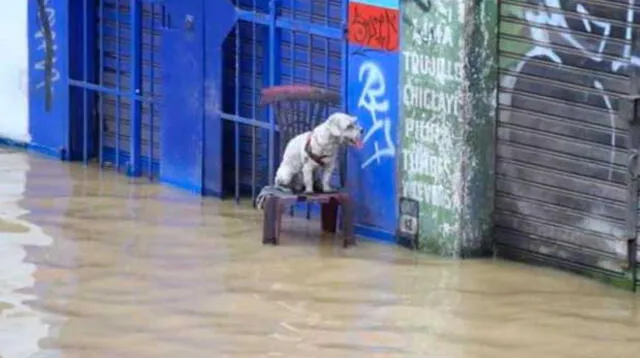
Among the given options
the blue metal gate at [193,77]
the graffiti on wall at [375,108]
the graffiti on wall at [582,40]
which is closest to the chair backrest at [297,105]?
the blue metal gate at [193,77]

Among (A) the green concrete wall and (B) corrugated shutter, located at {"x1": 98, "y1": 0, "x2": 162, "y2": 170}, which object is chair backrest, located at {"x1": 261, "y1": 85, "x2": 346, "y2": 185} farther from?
(B) corrugated shutter, located at {"x1": 98, "y1": 0, "x2": 162, "y2": 170}

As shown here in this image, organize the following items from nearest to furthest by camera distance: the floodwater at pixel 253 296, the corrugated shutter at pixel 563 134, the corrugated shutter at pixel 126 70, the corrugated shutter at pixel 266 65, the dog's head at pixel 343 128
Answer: the floodwater at pixel 253 296 < the corrugated shutter at pixel 563 134 < the dog's head at pixel 343 128 < the corrugated shutter at pixel 266 65 < the corrugated shutter at pixel 126 70

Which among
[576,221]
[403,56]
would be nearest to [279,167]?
[403,56]

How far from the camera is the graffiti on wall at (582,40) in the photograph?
10.2 metres

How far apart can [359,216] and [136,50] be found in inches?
110

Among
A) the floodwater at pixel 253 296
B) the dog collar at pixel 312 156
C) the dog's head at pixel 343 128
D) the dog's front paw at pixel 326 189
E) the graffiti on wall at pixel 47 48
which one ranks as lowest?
the floodwater at pixel 253 296

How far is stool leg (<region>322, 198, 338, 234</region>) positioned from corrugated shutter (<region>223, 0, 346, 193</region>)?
0.72 meters

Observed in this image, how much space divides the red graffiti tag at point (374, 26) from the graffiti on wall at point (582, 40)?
33.5 inches

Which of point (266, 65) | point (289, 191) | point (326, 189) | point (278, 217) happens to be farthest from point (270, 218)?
point (266, 65)

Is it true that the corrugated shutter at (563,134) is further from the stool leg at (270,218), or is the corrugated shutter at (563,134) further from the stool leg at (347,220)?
the stool leg at (270,218)

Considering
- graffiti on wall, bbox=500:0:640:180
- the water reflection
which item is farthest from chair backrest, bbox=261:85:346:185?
the water reflection

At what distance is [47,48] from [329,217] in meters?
3.74

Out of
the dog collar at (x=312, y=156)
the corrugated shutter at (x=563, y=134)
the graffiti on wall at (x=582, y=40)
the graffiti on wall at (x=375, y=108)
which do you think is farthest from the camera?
the graffiti on wall at (x=375, y=108)

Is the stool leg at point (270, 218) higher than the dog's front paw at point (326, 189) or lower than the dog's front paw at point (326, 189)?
lower
